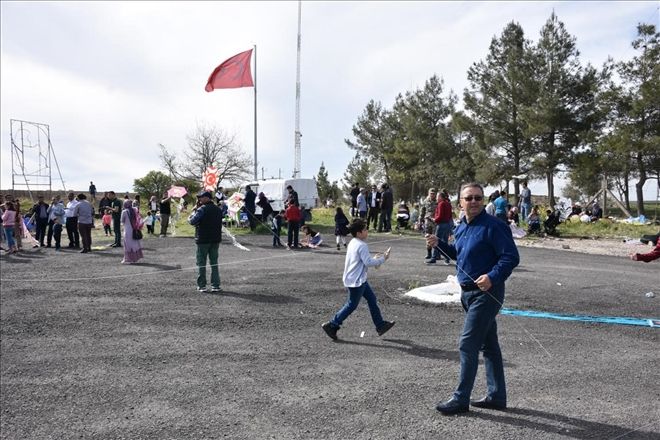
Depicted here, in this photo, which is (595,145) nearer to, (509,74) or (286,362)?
(509,74)

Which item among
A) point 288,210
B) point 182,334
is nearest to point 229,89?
point 288,210

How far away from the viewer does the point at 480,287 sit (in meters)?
4.21

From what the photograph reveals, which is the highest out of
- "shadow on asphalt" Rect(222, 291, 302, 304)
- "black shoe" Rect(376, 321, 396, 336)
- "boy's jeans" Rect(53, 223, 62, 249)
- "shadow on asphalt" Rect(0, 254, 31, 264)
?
"boy's jeans" Rect(53, 223, 62, 249)

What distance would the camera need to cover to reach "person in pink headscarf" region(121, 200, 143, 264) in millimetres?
13828

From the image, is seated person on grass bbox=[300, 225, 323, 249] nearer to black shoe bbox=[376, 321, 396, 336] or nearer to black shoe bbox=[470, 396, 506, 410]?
black shoe bbox=[376, 321, 396, 336]

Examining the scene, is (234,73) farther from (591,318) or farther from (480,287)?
(480,287)

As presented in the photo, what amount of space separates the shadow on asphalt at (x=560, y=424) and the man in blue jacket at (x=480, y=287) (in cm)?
14

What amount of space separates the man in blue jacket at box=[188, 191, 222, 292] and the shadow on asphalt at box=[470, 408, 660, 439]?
22.2ft

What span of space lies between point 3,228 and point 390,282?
14502mm

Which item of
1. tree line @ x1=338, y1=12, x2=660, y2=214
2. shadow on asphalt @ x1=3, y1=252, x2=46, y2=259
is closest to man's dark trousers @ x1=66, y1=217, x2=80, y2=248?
shadow on asphalt @ x1=3, y1=252, x2=46, y2=259

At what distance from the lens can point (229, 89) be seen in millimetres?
24906

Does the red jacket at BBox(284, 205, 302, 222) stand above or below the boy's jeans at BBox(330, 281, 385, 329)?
above

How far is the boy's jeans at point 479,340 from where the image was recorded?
4.38 m

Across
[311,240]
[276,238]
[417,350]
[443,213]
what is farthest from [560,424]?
[276,238]
